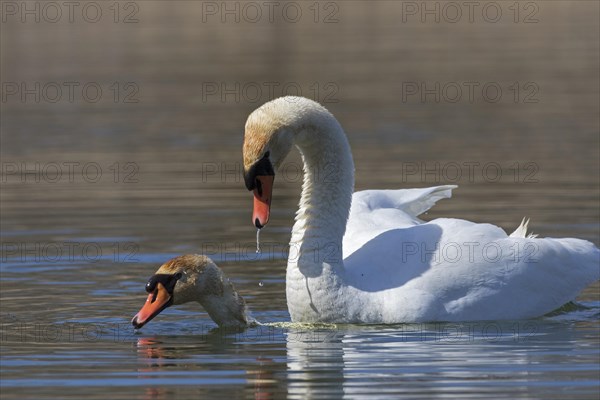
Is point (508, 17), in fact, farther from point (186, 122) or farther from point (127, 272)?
point (127, 272)

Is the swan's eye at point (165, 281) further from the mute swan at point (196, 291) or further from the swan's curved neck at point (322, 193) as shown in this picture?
the swan's curved neck at point (322, 193)

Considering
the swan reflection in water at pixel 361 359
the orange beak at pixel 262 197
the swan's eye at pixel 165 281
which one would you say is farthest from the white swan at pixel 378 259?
the swan's eye at pixel 165 281

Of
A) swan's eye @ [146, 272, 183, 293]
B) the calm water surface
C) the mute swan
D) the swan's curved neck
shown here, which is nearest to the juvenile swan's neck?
the swan's curved neck

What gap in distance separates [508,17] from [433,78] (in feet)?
88.6

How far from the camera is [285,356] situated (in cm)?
1020

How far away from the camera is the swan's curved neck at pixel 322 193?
11.3 meters

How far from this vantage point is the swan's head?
10.8 m

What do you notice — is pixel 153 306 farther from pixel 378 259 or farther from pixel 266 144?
pixel 378 259

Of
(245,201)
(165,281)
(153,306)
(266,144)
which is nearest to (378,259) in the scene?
(266,144)

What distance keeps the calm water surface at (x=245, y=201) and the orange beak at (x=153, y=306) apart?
0.14 metres

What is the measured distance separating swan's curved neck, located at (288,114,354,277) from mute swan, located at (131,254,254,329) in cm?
51

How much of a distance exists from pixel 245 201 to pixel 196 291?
21.1 ft

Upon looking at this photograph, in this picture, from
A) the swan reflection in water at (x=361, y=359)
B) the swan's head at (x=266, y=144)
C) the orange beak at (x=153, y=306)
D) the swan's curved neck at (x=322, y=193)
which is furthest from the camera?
the swan's curved neck at (x=322, y=193)

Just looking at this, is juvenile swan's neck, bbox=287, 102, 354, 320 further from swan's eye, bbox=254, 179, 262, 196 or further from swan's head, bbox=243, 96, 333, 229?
swan's eye, bbox=254, 179, 262, 196
